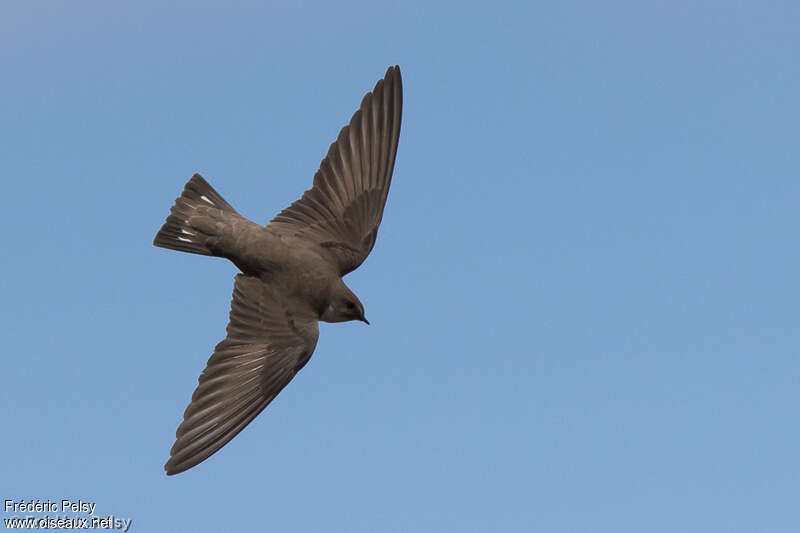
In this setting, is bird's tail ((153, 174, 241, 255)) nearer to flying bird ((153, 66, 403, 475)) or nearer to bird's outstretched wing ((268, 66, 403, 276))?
flying bird ((153, 66, 403, 475))

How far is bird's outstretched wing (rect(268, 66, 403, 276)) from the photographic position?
1296 cm

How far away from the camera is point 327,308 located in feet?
41.1

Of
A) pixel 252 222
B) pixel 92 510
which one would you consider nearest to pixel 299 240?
pixel 252 222

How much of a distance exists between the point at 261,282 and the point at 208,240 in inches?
30.6

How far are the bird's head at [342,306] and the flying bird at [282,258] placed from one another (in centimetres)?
1

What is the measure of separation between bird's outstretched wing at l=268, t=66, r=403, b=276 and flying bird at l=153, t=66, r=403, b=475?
0.01 meters

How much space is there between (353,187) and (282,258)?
1511 millimetres

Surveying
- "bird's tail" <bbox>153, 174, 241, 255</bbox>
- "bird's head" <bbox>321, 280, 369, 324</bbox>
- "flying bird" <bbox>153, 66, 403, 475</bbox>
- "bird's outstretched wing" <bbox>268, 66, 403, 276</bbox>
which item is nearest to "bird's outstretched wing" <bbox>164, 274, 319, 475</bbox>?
"flying bird" <bbox>153, 66, 403, 475</bbox>

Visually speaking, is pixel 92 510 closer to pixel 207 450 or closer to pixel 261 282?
pixel 207 450

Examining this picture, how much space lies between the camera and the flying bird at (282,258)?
11758mm

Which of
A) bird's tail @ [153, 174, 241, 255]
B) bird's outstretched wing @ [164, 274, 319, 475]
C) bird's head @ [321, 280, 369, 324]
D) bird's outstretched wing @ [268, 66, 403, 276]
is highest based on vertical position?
bird's outstretched wing @ [268, 66, 403, 276]

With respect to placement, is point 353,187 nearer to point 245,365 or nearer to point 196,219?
point 196,219

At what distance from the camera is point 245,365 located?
1205cm

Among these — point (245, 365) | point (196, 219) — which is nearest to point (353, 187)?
point (196, 219)
